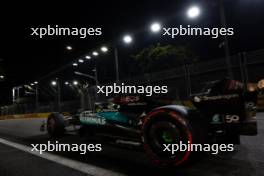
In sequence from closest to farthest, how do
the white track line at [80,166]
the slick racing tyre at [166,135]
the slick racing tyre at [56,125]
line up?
the slick racing tyre at [166,135], the white track line at [80,166], the slick racing tyre at [56,125]

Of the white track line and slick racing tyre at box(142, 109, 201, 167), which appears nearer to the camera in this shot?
slick racing tyre at box(142, 109, 201, 167)

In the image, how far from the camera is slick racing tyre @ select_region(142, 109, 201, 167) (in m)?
3.10

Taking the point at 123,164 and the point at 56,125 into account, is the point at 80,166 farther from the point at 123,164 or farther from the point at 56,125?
the point at 56,125

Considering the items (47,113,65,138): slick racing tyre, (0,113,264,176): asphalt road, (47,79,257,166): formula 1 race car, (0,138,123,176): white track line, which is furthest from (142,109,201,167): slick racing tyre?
(47,113,65,138): slick racing tyre

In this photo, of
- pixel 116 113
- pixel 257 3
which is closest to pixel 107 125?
pixel 116 113

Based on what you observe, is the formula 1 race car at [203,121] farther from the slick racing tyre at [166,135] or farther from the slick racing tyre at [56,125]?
the slick racing tyre at [56,125]

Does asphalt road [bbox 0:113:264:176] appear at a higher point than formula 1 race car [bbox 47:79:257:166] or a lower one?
lower

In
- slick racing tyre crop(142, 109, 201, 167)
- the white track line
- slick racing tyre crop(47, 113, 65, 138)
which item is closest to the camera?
slick racing tyre crop(142, 109, 201, 167)

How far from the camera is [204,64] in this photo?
56.5ft

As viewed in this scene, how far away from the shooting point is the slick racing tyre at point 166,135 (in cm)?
310

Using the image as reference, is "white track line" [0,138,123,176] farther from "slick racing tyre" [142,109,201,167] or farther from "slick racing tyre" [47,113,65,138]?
"slick racing tyre" [47,113,65,138]

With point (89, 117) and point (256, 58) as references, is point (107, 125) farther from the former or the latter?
point (256, 58)

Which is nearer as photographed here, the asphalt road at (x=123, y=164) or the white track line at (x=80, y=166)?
the asphalt road at (x=123, y=164)

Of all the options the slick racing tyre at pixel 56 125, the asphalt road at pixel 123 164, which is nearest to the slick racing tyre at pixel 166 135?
the asphalt road at pixel 123 164
